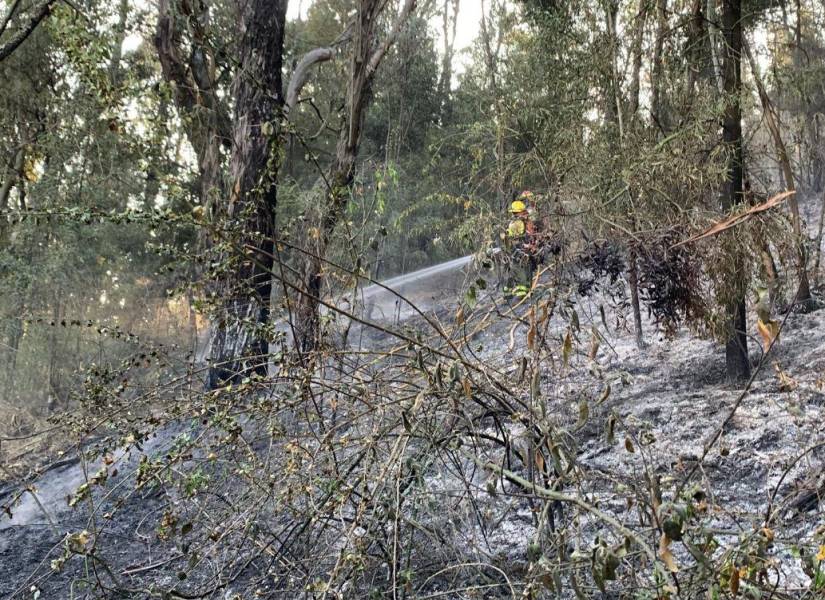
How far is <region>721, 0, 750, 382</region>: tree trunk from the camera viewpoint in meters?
4.79

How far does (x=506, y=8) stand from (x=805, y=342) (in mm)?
8225

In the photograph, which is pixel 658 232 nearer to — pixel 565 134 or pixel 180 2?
pixel 565 134

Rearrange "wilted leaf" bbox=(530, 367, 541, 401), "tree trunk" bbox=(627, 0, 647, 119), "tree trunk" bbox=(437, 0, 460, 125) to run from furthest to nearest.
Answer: "tree trunk" bbox=(437, 0, 460, 125), "tree trunk" bbox=(627, 0, 647, 119), "wilted leaf" bbox=(530, 367, 541, 401)

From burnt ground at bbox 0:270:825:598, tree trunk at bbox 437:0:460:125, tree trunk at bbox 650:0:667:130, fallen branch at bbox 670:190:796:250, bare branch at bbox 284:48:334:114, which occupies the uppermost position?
tree trunk at bbox 437:0:460:125

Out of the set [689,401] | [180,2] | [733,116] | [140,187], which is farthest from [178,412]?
[140,187]

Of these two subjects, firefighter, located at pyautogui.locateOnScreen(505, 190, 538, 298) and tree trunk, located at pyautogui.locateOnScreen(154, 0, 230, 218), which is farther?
tree trunk, located at pyautogui.locateOnScreen(154, 0, 230, 218)

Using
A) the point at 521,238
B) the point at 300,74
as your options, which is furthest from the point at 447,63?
the point at 521,238

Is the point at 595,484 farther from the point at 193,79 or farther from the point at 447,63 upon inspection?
the point at 447,63

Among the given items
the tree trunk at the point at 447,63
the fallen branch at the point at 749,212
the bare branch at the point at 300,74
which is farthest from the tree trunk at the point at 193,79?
the tree trunk at the point at 447,63

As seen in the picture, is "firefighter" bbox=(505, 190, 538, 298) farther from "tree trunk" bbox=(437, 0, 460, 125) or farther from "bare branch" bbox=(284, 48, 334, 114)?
"tree trunk" bbox=(437, 0, 460, 125)

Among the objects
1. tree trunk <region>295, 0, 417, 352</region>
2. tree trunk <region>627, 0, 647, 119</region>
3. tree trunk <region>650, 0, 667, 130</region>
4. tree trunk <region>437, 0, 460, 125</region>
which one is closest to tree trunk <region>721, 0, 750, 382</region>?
tree trunk <region>650, 0, 667, 130</region>

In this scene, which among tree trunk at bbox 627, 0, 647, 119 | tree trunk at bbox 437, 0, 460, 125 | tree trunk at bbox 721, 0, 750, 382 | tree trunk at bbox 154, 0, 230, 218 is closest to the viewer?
tree trunk at bbox 721, 0, 750, 382

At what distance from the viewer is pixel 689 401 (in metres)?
4.79

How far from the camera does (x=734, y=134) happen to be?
489 centimetres
